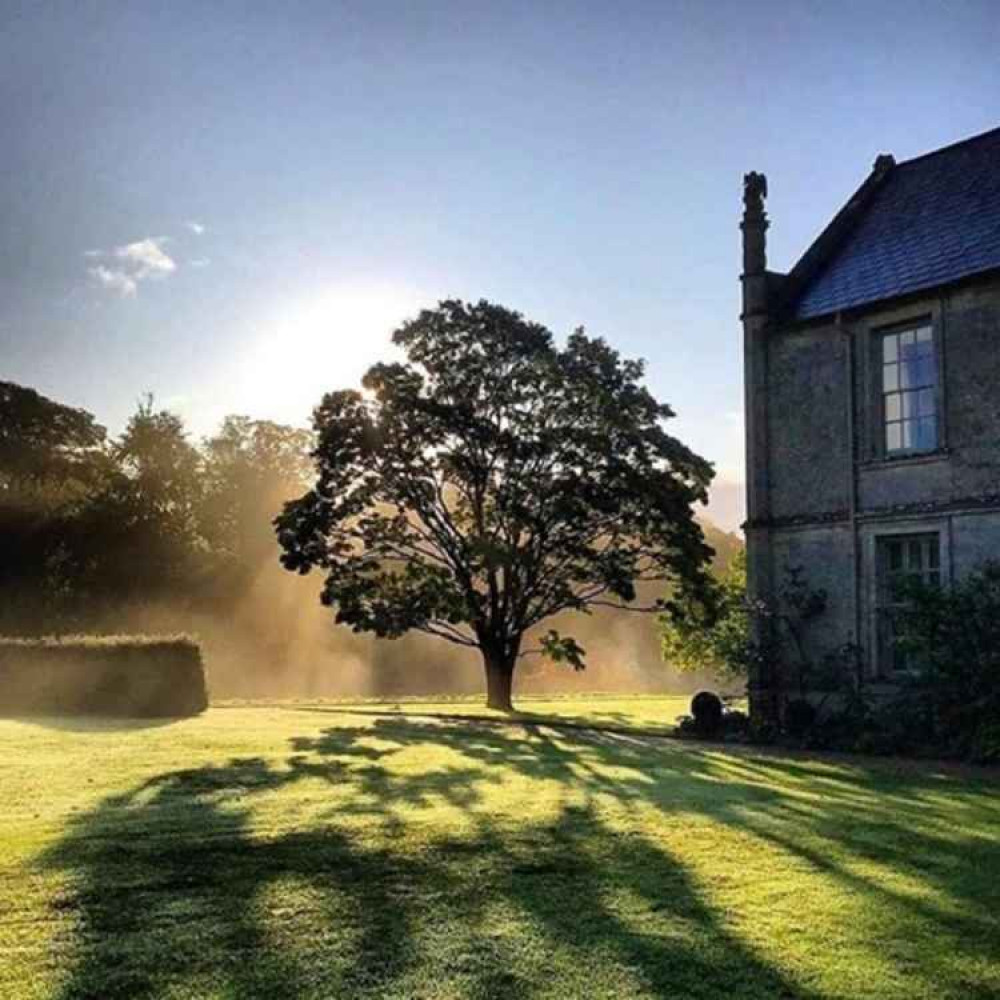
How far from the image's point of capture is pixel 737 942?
5375mm

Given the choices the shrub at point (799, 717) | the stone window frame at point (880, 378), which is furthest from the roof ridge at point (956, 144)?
the shrub at point (799, 717)

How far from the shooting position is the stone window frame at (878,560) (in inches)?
731

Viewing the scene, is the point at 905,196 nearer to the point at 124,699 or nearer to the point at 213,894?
the point at 124,699

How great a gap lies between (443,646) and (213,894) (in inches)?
1792

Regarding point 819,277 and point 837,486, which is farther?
point 819,277

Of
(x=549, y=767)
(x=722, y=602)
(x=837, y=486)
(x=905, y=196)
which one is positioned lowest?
(x=549, y=767)

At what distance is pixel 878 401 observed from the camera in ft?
65.4

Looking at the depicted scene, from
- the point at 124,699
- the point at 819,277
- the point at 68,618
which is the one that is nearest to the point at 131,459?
the point at 68,618

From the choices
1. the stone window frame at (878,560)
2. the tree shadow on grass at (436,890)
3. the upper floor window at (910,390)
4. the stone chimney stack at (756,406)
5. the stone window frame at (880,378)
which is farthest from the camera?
the stone chimney stack at (756,406)

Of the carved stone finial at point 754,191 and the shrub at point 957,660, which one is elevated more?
the carved stone finial at point 754,191

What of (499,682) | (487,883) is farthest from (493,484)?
(487,883)

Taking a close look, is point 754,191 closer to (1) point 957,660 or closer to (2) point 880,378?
(2) point 880,378

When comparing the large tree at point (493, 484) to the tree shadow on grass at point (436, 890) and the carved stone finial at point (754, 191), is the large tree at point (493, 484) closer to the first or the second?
the carved stone finial at point (754, 191)

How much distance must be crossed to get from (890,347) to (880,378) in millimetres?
592
